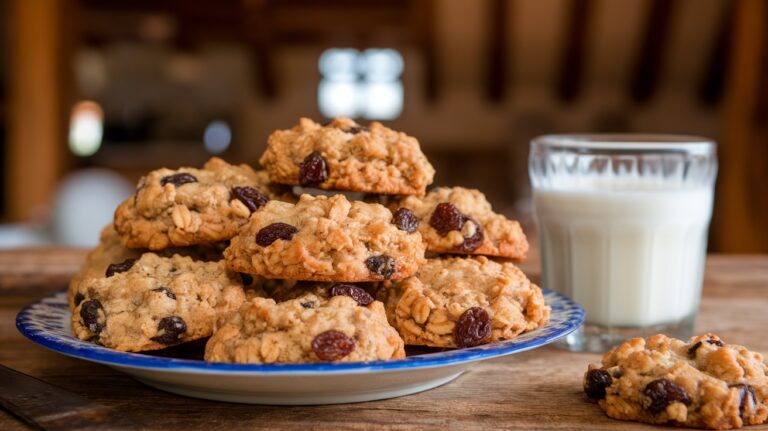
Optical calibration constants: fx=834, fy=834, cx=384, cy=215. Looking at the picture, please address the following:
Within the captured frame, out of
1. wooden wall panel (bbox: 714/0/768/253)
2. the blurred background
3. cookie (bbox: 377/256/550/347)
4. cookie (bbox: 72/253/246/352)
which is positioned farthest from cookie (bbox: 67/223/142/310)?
the blurred background

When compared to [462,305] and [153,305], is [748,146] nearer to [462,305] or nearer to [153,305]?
[462,305]

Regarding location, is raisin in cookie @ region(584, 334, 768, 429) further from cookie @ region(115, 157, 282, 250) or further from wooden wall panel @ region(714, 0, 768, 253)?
wooden wall panel @ region(714, 0, 768, 253)

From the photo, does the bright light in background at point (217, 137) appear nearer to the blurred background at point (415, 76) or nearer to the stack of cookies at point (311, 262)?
the blurred background at point (415, 76)

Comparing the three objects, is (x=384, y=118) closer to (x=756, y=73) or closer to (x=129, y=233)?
(x=756, y=73)

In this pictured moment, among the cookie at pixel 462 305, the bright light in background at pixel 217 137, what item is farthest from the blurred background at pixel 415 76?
the cookie at pixel 462 305

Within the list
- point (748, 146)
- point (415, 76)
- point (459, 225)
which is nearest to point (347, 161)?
point (459, 225)

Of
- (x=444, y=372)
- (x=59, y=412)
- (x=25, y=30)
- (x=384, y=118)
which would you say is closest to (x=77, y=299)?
(x=59, y=412)
